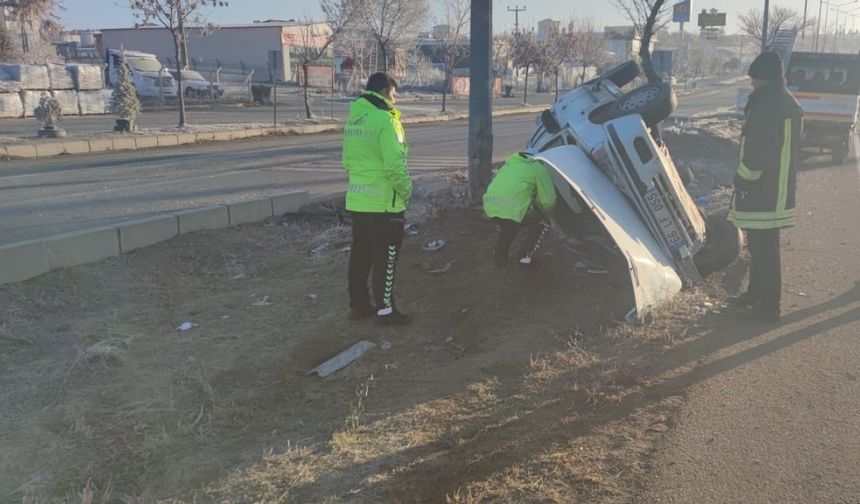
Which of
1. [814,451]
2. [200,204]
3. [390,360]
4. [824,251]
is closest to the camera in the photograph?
[814,451]

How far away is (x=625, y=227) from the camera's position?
5.09 meters

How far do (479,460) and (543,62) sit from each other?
46862 millimetres

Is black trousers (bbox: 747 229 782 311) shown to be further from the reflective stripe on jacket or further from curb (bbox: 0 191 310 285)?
curb (bbox: 0 191 310 285)

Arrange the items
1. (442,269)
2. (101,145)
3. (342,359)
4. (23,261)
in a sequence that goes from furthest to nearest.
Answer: (101,145)
(442,269)
(23,261)
(342,359)

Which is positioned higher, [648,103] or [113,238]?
[648,103]

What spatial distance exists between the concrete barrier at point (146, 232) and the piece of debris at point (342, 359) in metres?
3.13

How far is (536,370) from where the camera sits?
4352mm

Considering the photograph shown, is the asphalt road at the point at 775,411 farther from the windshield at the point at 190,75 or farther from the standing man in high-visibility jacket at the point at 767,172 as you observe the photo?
the windshield at the point at 190,75

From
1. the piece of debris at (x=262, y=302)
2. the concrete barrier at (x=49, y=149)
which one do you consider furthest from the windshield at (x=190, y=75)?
the piece of debris at (x=262, y=302)

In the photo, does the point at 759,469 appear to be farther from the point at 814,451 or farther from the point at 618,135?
the point at 618,135

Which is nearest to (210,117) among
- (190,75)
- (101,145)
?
(101,145)

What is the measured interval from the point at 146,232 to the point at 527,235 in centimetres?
375

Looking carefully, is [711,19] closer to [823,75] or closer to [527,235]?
[823,75]

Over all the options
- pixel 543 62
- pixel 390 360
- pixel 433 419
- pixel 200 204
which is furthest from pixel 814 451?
pixel 543 62
